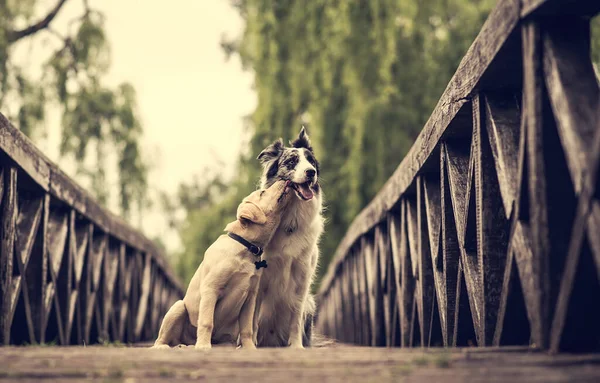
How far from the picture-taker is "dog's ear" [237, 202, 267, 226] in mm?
4883

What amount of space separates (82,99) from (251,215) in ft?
30.9

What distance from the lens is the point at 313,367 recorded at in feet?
8.38

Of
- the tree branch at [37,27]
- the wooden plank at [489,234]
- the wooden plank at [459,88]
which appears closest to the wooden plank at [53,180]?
the wooden plank at [459,88]

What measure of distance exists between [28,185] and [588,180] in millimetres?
3982

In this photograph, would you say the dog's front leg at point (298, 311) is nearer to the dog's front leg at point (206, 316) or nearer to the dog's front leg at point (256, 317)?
the dog's front leg at point (256, 317)

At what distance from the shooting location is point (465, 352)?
2.78m

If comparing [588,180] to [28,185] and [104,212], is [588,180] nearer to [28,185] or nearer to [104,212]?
[28,185]

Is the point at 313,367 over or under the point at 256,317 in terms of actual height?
under

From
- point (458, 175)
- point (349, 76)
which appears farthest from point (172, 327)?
point (349, 76)

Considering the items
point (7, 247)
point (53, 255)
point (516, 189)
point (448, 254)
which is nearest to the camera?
point (516, 189)

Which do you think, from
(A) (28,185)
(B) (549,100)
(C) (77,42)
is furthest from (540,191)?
(C) (77,42)

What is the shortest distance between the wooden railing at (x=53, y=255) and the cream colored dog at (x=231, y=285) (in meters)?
1.01

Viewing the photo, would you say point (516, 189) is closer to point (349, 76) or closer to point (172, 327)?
point (172, 327)

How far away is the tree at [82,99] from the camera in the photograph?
1230 centimetres
